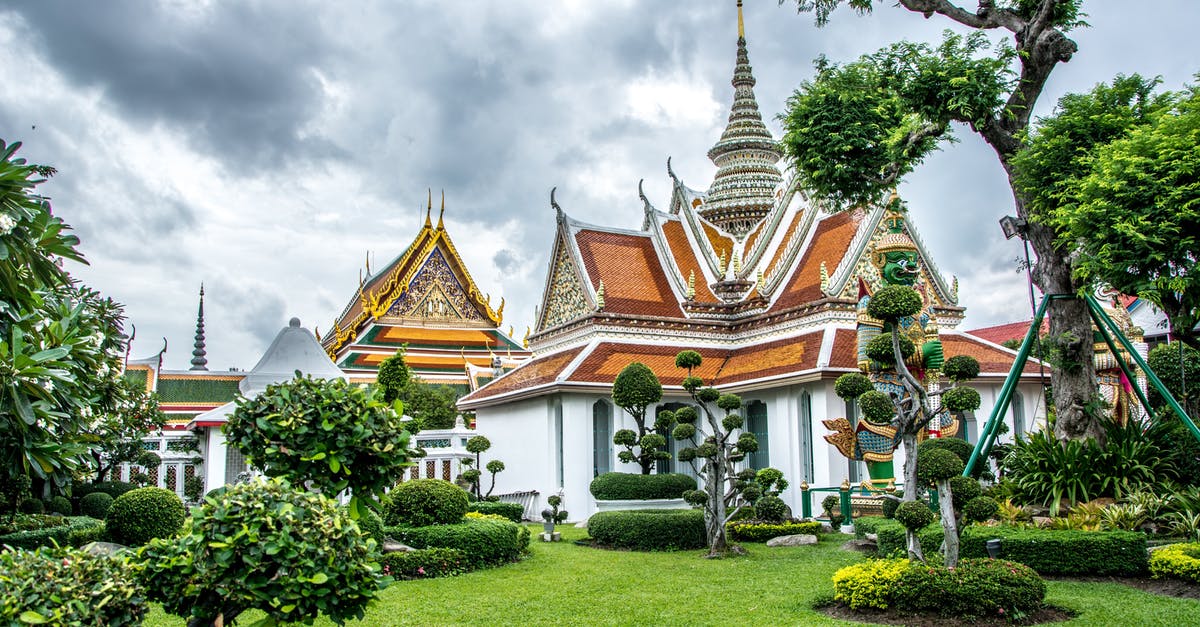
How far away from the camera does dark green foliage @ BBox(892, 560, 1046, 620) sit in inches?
298

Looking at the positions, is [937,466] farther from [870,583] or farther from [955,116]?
[955,116]

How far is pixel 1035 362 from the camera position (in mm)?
20938

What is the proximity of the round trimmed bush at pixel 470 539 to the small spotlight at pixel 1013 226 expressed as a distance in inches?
279

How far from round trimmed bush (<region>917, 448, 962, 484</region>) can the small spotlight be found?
14.9 ft

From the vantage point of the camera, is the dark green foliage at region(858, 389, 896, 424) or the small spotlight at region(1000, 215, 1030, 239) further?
the small spotlight at region(1000, 215, 1030, 239)

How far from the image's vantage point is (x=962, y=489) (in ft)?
27.6

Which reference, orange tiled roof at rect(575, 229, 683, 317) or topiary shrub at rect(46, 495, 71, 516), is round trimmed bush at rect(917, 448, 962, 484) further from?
topiary shrub at rect(46, 495, 71, 516)

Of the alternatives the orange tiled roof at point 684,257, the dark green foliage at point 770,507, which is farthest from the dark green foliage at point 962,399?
the orange tiled roof at point 684,257

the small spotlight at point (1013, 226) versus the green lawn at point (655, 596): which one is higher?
the small spotlight at point (1013, 226)

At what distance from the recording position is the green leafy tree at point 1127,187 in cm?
972

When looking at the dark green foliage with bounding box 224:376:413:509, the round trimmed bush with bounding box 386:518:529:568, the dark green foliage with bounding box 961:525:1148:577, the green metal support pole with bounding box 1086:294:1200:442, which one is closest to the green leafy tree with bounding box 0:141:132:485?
the dark green foliage with bounding box 224:376:413:509

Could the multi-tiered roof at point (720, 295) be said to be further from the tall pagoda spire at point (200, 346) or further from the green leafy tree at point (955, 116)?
the tall pagoda spire at point (200, 346)

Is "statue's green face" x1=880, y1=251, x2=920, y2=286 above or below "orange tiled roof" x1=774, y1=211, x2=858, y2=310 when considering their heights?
below

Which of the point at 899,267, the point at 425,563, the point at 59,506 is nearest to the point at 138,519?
the point at 425,563
